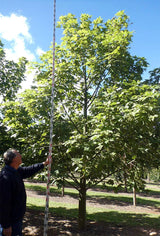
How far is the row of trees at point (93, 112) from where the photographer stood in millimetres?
5070

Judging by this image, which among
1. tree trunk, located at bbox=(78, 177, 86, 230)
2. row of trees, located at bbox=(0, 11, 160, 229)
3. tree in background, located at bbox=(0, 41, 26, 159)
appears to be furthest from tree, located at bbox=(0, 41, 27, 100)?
tree trunk, located at bbox=(78, 177, 86, 230)

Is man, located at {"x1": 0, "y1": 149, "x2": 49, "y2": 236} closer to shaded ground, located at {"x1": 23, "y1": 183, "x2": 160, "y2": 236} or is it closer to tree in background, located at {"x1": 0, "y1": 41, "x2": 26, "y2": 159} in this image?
shaded ground, located at {"x1": 23, "y1": 183, "x2": 160, "y2": 236}

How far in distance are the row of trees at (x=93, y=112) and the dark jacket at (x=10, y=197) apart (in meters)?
2.12

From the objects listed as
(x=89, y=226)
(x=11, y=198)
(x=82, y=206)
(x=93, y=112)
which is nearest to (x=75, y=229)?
(x=89, y=226)

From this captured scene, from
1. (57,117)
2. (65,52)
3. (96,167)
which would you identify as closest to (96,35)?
(65,52)

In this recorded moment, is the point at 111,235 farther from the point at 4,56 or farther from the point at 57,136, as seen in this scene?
the point at 4,56

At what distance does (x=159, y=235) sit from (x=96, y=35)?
25.7ft

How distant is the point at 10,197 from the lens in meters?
2.97

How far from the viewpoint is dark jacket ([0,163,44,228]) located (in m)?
2.90

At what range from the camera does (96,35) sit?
24.4 feet

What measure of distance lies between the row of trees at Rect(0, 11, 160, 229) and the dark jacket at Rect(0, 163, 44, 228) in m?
2.12

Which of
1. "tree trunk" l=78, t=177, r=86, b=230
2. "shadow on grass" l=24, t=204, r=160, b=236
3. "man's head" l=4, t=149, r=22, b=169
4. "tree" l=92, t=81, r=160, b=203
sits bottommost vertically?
"shadow on grass" l=24, t=204, r=160, b=236

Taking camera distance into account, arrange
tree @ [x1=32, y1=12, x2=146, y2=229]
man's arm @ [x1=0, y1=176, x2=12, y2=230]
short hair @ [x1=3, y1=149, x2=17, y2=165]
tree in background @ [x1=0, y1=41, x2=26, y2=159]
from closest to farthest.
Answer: man's arm @ [x1=0, y1=176, x2=12, y2=230]
short hair @ [x1=3, y1=149, x2=17, y2=165]
tree @ [x1=32, y1=12, x2=146, y2=229]
tree in background @ [x1=0, y1=41, x2=26, y2=159]

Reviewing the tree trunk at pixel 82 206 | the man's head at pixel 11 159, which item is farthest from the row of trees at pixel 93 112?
the man's head at pixel 11 159
